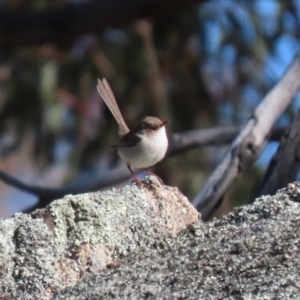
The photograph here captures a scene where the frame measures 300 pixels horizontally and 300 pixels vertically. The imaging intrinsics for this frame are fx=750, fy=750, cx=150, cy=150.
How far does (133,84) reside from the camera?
1012 cm

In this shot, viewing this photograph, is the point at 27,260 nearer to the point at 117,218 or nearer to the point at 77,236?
the point at 77,236

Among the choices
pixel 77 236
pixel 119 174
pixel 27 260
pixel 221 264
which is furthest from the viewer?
pixel 119 174

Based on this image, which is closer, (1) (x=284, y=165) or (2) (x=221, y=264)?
(2) (x=221, y=264)

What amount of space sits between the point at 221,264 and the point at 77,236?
46cm

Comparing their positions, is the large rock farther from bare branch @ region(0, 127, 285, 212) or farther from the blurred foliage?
the blurred foliage

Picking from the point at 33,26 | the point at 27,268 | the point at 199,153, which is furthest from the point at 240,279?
the point at 199,153

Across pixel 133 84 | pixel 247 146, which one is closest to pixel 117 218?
pixel 247 146

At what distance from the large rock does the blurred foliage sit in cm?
710

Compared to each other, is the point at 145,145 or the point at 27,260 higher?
the point at 145,145

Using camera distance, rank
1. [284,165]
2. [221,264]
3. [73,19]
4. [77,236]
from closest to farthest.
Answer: [221,264] → [77,236] → [73,19] → [284,165]

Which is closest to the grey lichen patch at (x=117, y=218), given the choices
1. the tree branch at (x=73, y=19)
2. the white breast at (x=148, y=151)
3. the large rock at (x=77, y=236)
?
the large rock at (x=77, y=236)

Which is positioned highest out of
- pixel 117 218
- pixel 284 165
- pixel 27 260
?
pixel 284 165

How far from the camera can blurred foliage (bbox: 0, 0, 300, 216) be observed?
974cm

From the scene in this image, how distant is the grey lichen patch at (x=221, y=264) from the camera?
172 cm
